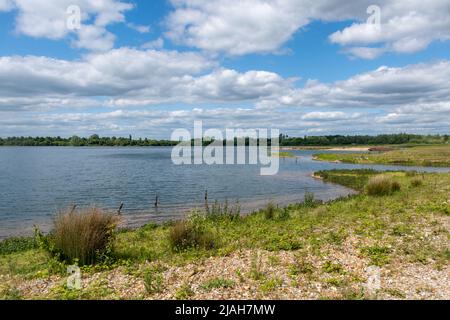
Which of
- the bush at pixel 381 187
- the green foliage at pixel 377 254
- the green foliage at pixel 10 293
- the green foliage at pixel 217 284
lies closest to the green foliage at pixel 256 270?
the green foliage at pixel 217 284

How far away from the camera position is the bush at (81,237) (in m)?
10.1

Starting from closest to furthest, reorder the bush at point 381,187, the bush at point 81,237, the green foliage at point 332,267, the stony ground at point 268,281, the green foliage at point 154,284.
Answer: the stony ground at point 268,281
the green foliage at point 154,284
the green foliage at point 332,267
the bush at point 81,237
the bush at point 381,187

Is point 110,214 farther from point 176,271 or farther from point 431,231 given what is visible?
point 431,231

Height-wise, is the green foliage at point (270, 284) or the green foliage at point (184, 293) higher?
the green foliage at point (270, 284)

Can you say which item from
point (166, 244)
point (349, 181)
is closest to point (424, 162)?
point (349, 181)

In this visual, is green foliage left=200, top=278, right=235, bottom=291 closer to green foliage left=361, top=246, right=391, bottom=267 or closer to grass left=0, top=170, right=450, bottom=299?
grass left=0, top=170, right=450, bottom=299

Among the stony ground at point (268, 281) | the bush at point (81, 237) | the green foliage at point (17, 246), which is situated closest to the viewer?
Answer: the stony ground at point (268, 281)

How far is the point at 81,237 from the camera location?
33.1 feet

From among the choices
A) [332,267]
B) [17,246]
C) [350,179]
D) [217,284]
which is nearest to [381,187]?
[332,267]

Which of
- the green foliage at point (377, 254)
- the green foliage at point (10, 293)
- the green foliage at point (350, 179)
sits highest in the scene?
the green foliage at point (377, 254)

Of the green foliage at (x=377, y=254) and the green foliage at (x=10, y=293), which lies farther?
the green foliage at (x=377, y=254)

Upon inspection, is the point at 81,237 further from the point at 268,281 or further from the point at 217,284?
the point at 268,281

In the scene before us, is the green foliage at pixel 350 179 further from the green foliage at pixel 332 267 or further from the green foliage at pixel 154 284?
the green foliage at pixel 154 284

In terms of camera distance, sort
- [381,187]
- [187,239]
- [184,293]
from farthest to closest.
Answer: [381,187]
[187,239]
[184,293]
